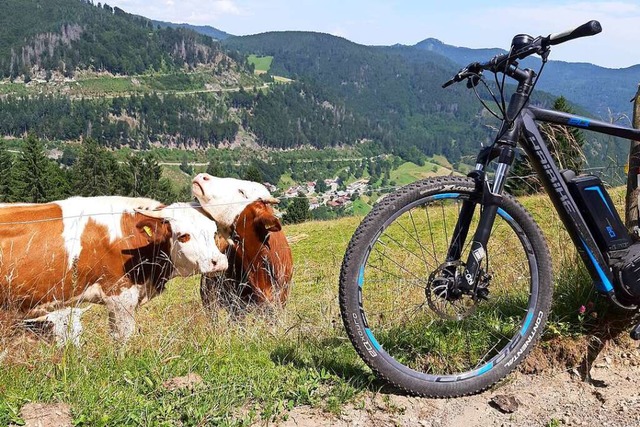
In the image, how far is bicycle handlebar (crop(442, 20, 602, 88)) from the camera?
11.0 feet

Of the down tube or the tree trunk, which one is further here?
the tree trunk

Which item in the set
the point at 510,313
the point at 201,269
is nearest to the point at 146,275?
the point at 201,269

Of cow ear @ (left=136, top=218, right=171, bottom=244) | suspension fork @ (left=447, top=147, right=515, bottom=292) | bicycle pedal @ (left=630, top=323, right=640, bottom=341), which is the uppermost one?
suspension fork @ (left=447, top=147, right=515, bottom=292)

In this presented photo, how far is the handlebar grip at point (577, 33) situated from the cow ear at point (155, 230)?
3.57 metres

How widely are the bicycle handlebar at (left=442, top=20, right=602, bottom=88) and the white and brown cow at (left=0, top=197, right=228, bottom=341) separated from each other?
2737mm

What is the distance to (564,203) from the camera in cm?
370

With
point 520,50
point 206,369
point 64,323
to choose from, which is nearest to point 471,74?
point 520,50

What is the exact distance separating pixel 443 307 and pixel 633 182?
7.01 ft

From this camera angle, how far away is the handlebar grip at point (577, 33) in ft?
10.5

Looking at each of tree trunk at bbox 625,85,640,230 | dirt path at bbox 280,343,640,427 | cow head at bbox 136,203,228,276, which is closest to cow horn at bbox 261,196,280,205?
cow head at bbox 136,203,228,276

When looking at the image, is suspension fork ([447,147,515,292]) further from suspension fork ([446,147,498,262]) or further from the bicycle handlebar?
the bicycle handlebar

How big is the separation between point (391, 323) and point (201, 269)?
6.35ft

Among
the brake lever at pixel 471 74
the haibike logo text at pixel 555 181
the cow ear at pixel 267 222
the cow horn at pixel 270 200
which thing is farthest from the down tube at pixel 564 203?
the cow horn at pixel 270 200

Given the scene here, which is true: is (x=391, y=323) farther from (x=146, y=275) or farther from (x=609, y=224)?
(x=146, y=275)
